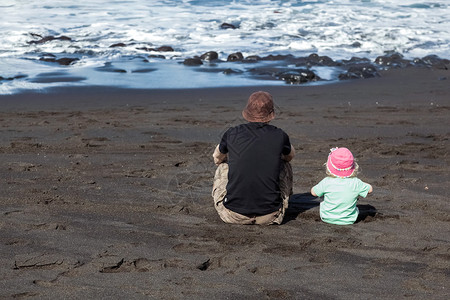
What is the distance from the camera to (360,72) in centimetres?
1288

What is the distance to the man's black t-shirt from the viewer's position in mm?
4746

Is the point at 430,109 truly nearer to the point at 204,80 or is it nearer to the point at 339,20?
the point at 204,80

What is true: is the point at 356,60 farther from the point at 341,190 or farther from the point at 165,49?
the point at 341,190

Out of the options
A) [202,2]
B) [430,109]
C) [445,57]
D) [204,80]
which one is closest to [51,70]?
[204,80]

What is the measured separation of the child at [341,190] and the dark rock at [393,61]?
31.6ft

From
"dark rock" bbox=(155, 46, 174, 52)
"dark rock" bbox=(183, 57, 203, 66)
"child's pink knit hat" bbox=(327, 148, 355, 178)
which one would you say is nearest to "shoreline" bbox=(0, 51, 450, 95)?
A: "dark rock" bbox=(183, 57, 203, 66)

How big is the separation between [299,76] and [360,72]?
141cm

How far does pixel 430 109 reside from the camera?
959 cm

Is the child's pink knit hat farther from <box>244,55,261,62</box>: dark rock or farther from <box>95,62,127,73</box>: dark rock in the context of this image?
<box>244,55,261,62</box>: dark rock

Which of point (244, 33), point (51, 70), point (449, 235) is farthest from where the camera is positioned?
point (244, 33)

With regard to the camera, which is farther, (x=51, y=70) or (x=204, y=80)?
(x=51, y=70)

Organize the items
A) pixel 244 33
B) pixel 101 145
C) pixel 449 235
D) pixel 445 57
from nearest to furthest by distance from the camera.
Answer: pixel 449 235
pixel 101 145
pixel 445 57
pixel 244 33

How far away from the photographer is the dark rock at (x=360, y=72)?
12.6 metres

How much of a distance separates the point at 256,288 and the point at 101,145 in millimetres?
4154
